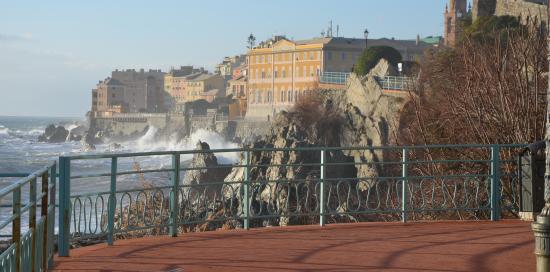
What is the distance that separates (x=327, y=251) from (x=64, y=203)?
9.89 feet

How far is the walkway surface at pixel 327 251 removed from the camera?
10.8m

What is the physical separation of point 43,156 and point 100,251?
107m

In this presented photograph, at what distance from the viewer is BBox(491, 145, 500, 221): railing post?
50.3ft

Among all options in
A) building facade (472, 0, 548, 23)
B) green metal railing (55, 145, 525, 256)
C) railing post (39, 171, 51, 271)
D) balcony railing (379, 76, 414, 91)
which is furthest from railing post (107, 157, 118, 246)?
balcony railing (379, 76, 414, 91)

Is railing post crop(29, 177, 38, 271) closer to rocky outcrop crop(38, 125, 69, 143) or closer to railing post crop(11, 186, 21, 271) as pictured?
railing post crop(11, 186, 21, 271)

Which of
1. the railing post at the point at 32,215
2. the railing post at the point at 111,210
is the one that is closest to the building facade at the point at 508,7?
the railing post at the point at 111,210

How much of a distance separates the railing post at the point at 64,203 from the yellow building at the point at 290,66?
10004 cm

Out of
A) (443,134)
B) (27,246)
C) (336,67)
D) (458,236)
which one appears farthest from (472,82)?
(336,67)

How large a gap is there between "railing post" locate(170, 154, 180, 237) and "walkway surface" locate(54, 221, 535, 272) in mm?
220

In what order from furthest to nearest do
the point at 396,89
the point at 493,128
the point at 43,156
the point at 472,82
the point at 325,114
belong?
the point at 43,156, the point at 325,114, the point at 396,89, the point at 472,82, the point at 493,128

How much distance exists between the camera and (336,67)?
385 ft

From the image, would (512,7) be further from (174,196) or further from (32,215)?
(32,215)

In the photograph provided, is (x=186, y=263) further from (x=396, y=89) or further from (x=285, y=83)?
(x=285, y=83)

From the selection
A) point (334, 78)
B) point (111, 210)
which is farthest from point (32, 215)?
point (334, 78)
